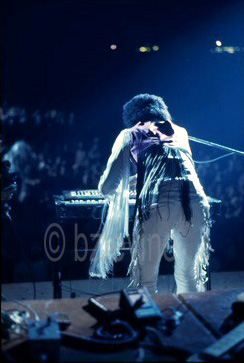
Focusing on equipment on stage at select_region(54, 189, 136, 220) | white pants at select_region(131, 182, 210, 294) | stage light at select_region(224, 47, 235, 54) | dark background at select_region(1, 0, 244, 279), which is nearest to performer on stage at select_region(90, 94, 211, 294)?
white pants at select_region(131, 182, 210, 294)

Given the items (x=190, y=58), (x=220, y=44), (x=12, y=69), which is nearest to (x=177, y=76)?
(x=190, y=58)

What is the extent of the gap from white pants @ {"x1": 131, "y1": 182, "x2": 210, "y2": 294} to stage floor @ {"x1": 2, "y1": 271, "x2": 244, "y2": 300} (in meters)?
1.50

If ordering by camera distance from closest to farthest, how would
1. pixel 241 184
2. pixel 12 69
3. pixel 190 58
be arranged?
pixel 12 69 → pixel 190 58 → pixel 241 184

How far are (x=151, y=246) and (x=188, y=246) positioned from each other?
0.25 metres

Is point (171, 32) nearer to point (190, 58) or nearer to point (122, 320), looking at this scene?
point (190, 58)

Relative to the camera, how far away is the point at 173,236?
3.36 m

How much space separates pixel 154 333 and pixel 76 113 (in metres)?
3.59

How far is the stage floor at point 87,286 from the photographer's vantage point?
4812 millimetres

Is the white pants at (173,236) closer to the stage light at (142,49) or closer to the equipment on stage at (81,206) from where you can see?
the equipment on stage at (81,206)

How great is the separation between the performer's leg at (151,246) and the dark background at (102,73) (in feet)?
7.33

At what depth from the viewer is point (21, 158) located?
5.17 metres

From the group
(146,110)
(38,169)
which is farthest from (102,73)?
(146,110)

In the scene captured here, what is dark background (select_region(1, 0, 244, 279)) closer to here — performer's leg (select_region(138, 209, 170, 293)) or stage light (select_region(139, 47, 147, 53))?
stage light (select_region(139, 47, 147, 53))

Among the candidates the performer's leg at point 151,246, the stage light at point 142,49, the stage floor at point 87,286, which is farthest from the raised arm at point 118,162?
the stage light at point 142,49
